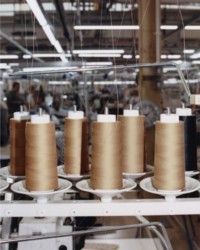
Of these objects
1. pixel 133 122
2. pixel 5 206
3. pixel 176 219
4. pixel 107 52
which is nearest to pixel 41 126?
pixel 5 206

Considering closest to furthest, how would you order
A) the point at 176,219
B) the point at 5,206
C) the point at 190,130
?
the point at 5,206 → the point at 190,130 → the point at 176,219

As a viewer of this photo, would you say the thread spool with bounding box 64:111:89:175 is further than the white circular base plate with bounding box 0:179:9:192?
Yes

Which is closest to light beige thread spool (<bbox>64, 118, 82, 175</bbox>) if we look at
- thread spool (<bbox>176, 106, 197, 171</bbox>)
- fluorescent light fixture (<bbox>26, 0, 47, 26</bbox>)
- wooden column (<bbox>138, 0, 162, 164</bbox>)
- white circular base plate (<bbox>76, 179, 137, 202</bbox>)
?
white circular base plate (<bbox>76, 179, 137, 202</bbox>)

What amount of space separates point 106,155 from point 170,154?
0.20 m

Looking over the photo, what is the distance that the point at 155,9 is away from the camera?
10.4 feet

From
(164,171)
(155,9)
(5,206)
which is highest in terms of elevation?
(155,9)

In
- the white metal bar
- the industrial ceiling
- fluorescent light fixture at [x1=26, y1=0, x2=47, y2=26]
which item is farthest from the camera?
the industrial ceiling

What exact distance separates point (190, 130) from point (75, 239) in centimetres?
67

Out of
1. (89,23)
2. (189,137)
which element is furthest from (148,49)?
(89,23)

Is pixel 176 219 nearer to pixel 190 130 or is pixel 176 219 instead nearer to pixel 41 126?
pixel 190 130

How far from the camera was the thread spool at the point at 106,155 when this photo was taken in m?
1.24

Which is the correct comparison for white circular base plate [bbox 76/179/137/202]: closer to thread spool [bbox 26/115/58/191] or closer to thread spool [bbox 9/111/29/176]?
thread spool [bbox 26/115/58/191]

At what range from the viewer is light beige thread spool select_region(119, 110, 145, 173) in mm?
1474

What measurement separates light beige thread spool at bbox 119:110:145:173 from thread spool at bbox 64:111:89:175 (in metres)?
0.15
